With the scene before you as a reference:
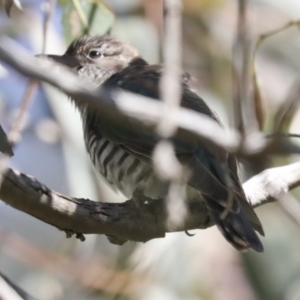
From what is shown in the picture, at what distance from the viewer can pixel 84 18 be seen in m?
3.05

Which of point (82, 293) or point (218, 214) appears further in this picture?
point (82, 293)

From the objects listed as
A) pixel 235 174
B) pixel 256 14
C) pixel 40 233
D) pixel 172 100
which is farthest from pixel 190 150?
pixel 40 233

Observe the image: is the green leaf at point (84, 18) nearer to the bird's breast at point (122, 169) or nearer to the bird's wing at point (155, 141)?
the bird's wing at point (155, 141)

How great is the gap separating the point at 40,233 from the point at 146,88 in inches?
77.9

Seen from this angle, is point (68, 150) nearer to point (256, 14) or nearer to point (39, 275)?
point (39, 275)

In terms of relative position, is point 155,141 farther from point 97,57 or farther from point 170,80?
point 170,80

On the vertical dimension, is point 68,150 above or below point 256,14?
below

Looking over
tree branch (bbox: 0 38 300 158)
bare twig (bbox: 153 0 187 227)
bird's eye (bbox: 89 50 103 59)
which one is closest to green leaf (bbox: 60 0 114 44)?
bird's eye (bbox: 89 50 103 59)

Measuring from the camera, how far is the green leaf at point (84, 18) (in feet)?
10.0

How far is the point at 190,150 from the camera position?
2754 millimetres

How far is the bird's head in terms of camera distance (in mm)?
3706

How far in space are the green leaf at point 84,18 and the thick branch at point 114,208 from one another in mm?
807

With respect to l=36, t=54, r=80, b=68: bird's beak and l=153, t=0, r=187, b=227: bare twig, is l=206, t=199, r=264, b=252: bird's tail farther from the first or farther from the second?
l=36, t=54, r=80, b=68: bird's beak

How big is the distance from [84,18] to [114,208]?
0.97m
